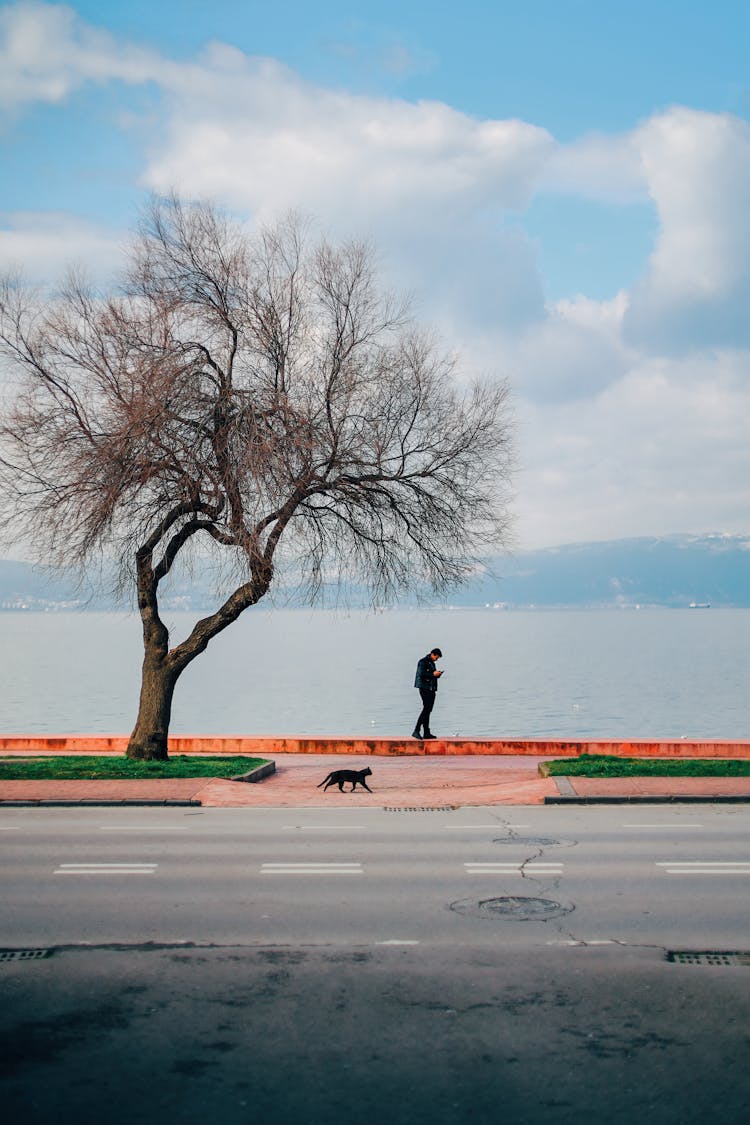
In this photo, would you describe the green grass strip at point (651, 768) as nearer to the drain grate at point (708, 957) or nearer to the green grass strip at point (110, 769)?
the green grass strip at point (110, 769)

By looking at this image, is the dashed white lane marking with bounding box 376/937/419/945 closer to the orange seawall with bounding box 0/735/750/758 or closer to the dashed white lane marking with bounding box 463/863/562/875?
the dashed white lane marking with bounding box 463/863/562/875

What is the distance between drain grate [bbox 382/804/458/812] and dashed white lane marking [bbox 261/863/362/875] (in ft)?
15.2

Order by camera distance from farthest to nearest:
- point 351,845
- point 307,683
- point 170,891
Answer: point 307,683
point 351,845
point 170,891

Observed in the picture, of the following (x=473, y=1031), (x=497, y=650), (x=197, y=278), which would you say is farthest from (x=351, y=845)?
(x=497, y=650)

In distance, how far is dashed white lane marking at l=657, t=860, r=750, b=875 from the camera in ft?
38.3

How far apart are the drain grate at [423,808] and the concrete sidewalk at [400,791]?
1 centimetres

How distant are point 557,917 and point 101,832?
7072mm

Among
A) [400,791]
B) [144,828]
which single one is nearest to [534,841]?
[144,828]

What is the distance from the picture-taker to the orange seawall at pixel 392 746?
76.0 ft

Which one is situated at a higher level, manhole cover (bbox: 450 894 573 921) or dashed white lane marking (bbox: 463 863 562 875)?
dashed white lane marking (bbox: 463 863 562 875)

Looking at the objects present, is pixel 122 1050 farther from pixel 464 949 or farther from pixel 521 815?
pixel 521 815

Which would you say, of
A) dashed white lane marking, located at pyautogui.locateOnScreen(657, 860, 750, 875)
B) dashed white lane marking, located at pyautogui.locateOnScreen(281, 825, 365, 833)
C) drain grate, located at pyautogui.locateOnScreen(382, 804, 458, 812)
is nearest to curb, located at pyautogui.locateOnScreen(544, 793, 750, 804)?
drain grate, located at pyautogui.locateOnScreen(382, 804, 458, 812)

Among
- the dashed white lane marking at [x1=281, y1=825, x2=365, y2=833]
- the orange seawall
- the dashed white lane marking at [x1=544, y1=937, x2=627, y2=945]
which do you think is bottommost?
the dashed white lane marking at [x1=544, y1=937, x2=627, y2=945]

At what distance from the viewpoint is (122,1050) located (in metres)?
6.52
